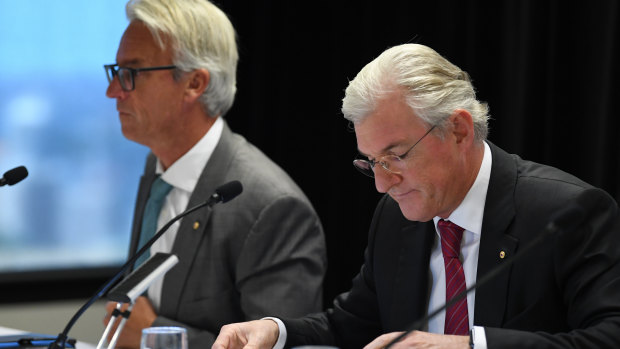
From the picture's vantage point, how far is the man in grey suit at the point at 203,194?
8.78ft

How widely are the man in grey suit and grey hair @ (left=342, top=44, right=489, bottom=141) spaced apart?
0.71 meters

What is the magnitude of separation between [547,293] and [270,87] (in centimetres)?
255

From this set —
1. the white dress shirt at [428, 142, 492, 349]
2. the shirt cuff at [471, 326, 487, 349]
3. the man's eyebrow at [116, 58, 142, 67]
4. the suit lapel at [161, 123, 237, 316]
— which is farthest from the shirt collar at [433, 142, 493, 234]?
the man's eyebrow at [116, 58, 142, 67]

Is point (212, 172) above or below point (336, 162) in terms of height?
above

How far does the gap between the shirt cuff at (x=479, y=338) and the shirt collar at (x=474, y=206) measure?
357 mm

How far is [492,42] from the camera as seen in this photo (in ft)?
11.5

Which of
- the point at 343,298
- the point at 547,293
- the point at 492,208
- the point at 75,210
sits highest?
the point at 492,208

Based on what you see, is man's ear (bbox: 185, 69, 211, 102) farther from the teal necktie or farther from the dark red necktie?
the dark red necktie

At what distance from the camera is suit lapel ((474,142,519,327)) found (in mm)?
2020

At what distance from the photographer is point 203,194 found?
279 cm

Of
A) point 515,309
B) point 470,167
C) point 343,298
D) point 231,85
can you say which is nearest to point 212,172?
point 231,85

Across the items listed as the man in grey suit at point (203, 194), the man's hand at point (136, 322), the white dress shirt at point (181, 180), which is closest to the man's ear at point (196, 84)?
the man in grey suit at point (203, 194)

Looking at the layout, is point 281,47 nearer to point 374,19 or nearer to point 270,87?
point 270,87

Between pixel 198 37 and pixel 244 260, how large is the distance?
0.80m
